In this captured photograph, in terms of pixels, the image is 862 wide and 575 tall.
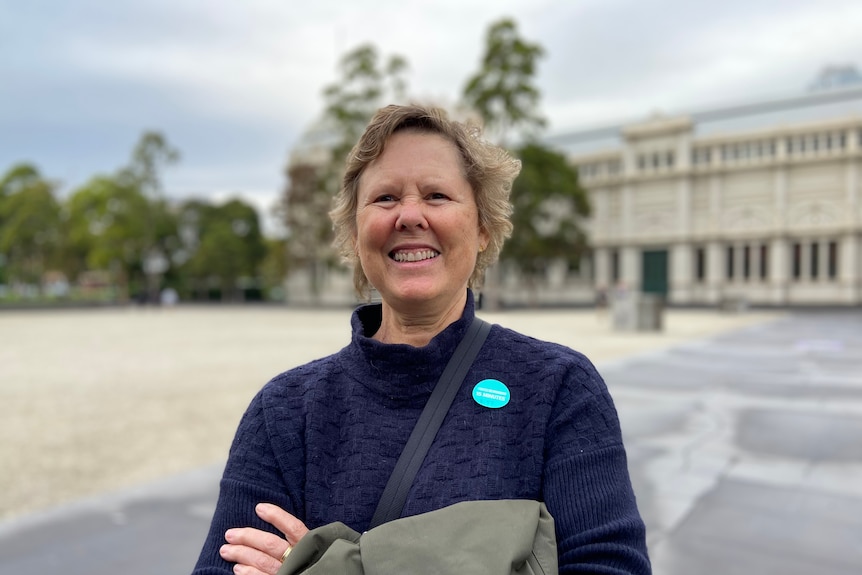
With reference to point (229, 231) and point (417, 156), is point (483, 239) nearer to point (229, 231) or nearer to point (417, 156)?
point (417, 156)

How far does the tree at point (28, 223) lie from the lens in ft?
167

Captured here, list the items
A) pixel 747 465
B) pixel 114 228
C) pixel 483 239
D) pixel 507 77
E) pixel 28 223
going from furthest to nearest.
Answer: pixel 28 223, pixel 114 228, pixel 507 77, pixel 747 465, pixel 483 239

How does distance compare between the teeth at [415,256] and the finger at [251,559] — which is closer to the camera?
the finger at [251,559]

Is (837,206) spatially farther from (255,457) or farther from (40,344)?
(255,457)

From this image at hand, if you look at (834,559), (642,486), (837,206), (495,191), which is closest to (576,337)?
(642,486)

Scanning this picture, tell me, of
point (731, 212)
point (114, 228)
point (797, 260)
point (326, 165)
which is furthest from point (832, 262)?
point (114, 228)

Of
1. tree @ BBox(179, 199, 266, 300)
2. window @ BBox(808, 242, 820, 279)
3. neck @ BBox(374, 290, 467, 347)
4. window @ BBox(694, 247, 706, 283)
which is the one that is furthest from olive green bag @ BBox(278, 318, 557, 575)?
tree @ BBox(179, 199, 266, 300)

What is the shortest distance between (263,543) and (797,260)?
1787 inches

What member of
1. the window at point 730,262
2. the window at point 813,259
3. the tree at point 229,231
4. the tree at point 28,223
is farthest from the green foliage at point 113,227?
the window at point 813,259

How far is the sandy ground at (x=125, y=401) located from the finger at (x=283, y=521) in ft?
14.3

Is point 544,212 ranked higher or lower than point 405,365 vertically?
higher

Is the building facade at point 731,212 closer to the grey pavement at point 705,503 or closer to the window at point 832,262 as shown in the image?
the window at point 832,262

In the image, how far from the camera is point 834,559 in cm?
344

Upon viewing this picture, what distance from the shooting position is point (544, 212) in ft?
126
